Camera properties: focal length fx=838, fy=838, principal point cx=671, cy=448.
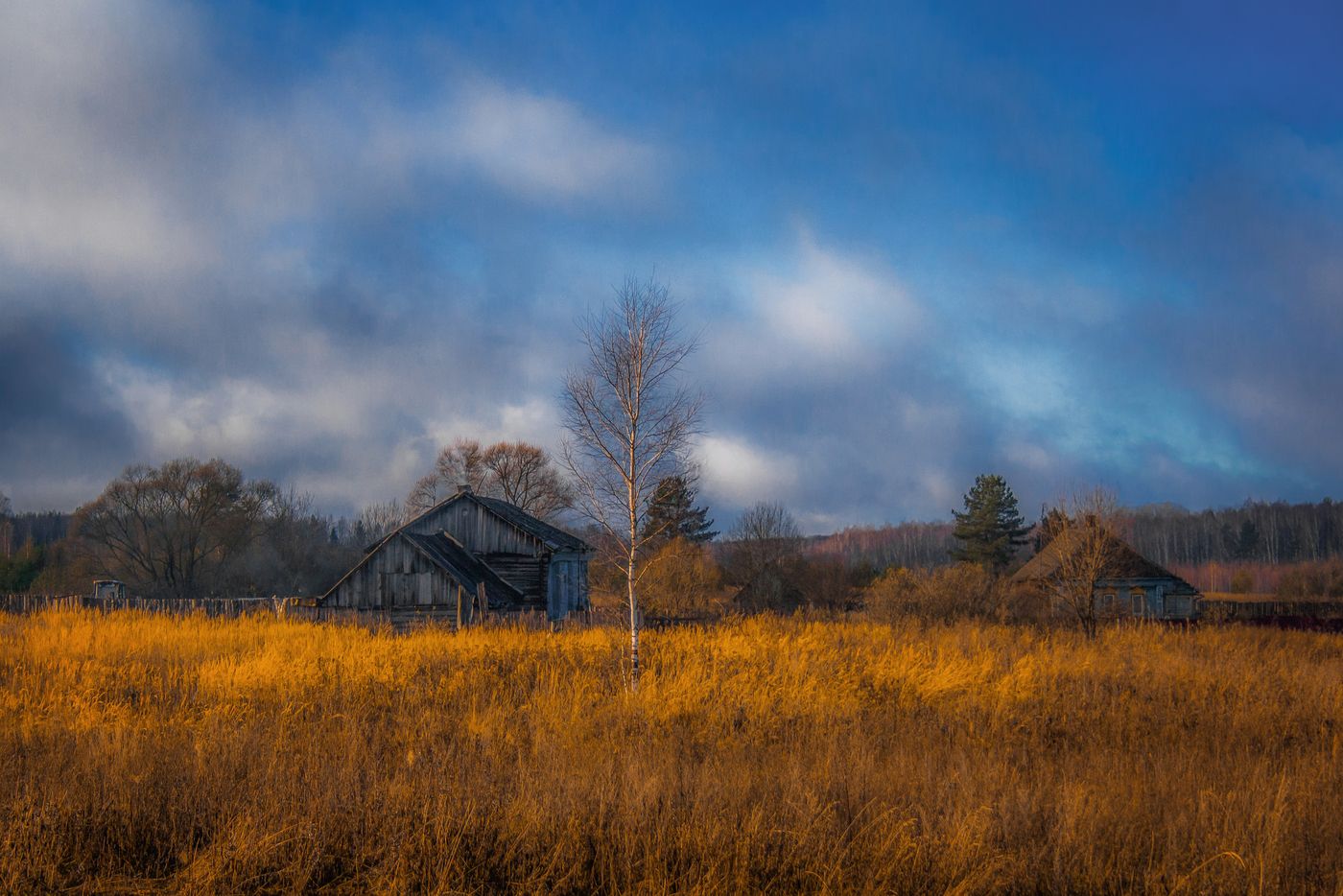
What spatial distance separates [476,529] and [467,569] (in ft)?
10.0

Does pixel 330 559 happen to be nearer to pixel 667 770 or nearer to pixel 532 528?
pixel 532 528

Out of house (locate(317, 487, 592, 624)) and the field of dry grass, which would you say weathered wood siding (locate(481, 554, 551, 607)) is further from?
the field of dry grass

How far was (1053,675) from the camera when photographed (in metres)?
12.6

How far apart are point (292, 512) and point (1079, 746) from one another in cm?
7478

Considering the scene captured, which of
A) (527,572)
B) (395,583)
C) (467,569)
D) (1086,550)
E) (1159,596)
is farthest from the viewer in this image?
(1159,596)

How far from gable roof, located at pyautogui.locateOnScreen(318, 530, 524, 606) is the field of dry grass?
12240 mm

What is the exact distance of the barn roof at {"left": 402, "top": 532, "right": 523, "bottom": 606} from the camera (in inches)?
1041

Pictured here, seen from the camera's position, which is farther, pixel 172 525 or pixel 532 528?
pixel 172 525

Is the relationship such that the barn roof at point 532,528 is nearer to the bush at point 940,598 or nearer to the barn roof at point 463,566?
the barn roof at point 463,566

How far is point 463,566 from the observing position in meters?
30.0

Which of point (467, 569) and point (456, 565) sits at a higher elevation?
point (456, 565)

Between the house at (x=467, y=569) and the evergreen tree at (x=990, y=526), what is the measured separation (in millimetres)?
36808

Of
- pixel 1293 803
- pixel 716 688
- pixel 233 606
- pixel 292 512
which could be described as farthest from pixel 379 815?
pixel 292 512

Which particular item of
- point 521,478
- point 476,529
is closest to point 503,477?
point 521,478
